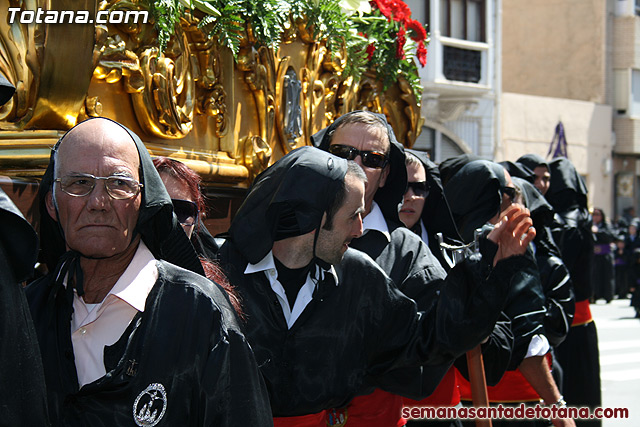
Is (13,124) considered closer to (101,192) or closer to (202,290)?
(101,192)

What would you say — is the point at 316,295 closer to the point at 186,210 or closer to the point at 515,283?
the point at 186,210

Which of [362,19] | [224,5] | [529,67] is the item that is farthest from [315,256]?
[529,67]

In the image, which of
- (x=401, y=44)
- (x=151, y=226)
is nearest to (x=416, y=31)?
(x=401, y=44)

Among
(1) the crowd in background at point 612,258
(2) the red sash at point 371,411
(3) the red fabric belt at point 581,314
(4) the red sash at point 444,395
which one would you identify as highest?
(2) the red sash at point 371,411

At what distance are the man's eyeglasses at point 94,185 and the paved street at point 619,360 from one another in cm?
644

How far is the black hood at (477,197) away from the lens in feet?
16.2

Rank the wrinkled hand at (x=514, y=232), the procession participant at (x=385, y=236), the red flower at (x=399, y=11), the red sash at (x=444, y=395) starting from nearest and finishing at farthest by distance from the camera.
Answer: the wrinkled hand at (x=514, y=232) → the procession participant at (x=385, y=236) → the red sash at (x=444, y=395) → the red flower at (x=399, y=11)

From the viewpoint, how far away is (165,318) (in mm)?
2172

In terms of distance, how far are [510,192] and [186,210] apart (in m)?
2.15

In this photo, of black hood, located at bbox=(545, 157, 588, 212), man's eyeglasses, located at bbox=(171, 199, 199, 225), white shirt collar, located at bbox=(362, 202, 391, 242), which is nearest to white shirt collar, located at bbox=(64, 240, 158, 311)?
man's eyeglasses, located at bbox=(171, 199, 199, 225)

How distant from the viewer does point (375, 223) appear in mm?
3742

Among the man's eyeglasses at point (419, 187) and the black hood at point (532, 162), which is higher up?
the man's eyeglasses at point (419, 187)

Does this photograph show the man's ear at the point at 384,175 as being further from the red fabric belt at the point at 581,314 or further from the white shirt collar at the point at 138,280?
the red fabric belt at the point at 581,314

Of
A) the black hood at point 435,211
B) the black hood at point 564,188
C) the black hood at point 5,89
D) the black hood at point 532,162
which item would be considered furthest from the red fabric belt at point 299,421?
the black hood at point 564,188
